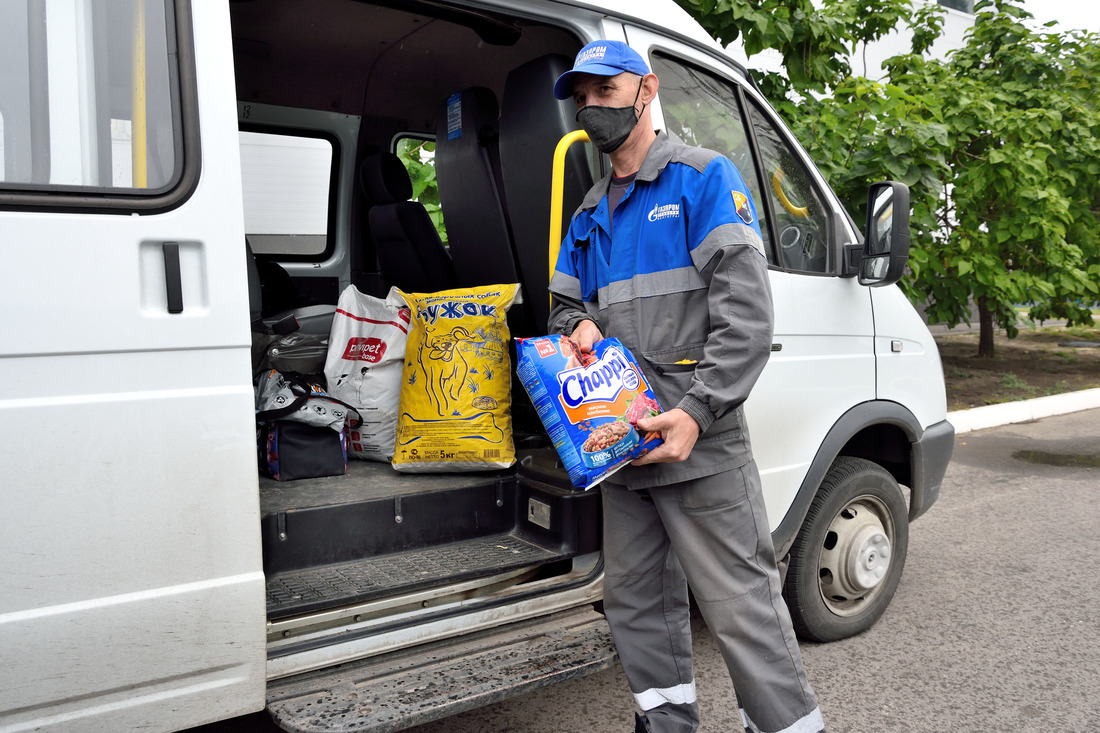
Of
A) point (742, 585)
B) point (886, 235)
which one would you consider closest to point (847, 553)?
point (886, 235)

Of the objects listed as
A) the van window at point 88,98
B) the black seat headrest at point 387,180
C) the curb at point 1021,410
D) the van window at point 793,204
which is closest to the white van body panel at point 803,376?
the van window at point 793,204

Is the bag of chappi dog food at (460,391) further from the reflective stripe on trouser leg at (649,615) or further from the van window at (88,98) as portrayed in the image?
the van window at (88,98)

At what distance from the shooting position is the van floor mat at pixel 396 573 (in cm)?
243

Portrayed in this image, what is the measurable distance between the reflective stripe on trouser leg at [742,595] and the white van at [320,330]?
433 mm

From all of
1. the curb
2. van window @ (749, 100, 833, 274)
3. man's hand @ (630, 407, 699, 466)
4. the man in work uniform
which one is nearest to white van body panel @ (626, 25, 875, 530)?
van window @ (749, 100, 833, 274)

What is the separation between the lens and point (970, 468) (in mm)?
6496

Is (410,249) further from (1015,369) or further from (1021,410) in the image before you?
(1015,369)

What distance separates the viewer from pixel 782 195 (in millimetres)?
3291

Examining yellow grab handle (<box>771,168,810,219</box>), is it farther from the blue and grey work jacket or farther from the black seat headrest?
the black seat headrest

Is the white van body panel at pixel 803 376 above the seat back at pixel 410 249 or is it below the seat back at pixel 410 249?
below

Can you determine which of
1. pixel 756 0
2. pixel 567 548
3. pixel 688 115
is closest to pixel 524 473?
pixel 567 548

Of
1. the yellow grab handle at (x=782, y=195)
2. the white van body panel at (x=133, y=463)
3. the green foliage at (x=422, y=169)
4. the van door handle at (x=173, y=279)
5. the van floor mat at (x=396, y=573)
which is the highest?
the green foliage at (x=422, y=169)

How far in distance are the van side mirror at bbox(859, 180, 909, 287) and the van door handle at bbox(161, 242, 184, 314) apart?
2.28m

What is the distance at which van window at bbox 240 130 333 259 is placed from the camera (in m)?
4.75
